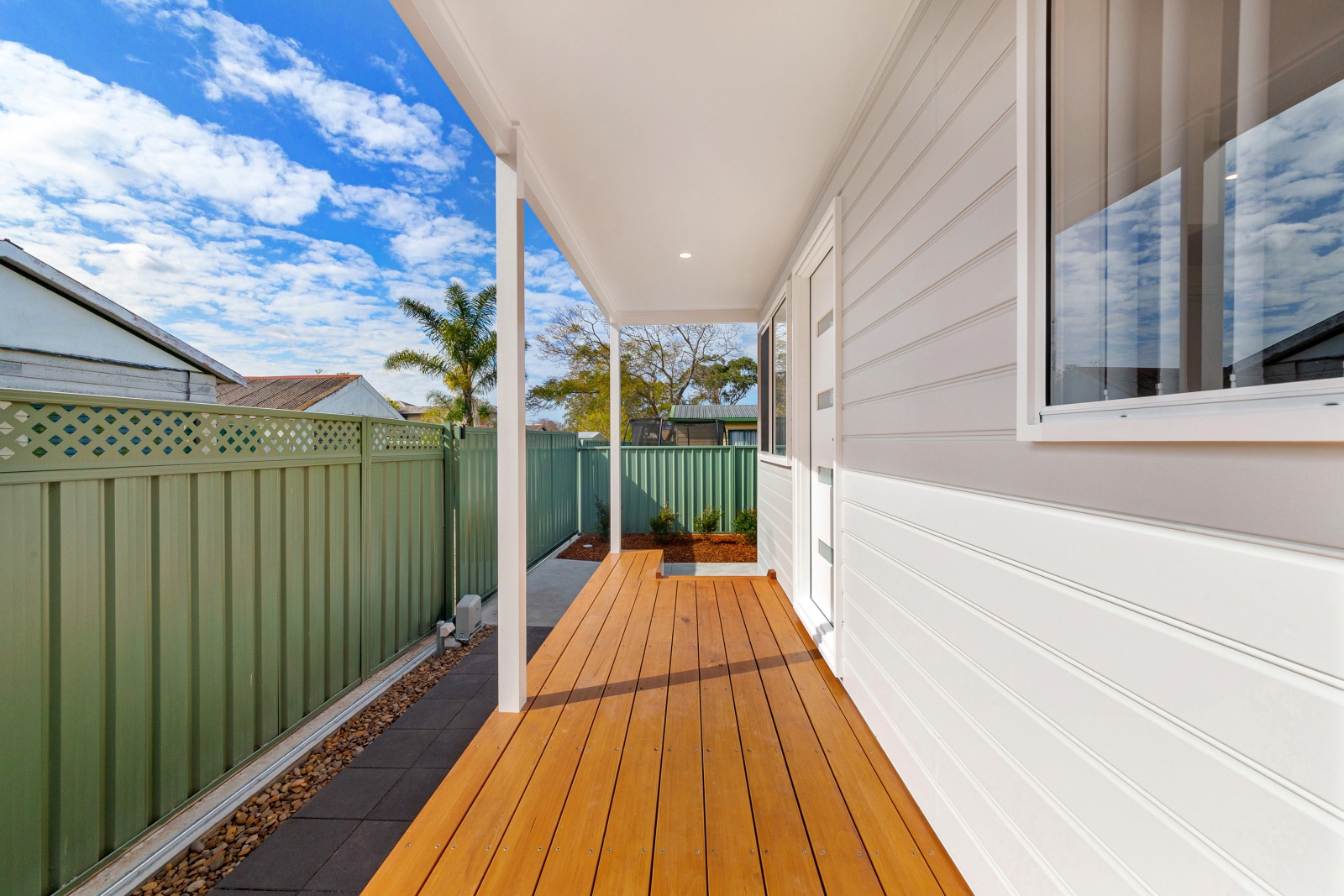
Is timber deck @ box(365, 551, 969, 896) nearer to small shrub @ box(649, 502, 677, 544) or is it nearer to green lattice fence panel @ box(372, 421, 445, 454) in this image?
green lattice fence panel @ box(372, 421, 445, 454)

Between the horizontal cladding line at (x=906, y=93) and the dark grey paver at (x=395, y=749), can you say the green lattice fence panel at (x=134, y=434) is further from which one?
the horizontal cladding line at (x=906, y=93)

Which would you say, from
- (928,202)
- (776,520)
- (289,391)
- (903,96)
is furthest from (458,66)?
(289,391)

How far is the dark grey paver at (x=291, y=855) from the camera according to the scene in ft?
5.14

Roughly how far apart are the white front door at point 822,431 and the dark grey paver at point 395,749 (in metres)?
2.13

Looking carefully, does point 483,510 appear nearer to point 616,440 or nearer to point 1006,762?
point 616,440

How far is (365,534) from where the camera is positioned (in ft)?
9.44

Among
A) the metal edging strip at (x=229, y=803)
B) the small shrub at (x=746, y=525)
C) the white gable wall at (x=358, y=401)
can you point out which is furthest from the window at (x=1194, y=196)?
the white gable wall at (x=358, y=401)

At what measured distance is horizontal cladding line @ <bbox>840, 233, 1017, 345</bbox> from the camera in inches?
43.3

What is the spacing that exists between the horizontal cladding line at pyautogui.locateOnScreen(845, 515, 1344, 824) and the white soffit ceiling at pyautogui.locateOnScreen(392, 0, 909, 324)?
5.39 ft

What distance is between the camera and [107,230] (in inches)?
216

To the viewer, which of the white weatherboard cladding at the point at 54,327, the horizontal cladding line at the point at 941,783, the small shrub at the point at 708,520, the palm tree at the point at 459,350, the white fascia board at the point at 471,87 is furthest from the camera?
the palm tree at the point at 459,350

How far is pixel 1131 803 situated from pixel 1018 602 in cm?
35

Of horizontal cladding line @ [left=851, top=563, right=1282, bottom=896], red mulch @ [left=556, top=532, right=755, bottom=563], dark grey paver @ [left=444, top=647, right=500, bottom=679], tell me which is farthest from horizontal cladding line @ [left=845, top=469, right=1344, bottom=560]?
red mulch @ [left=556, top=532, right=755, bottom=563]

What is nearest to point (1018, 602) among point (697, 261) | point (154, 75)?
point (697, 261)
